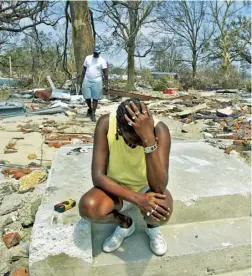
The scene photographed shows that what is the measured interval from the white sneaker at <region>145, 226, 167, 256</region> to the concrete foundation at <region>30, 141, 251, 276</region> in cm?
4

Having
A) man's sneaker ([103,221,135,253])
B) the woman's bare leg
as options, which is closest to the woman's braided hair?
the woman's bare leg

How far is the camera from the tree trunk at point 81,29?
9934 mm

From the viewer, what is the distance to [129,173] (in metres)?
2.10

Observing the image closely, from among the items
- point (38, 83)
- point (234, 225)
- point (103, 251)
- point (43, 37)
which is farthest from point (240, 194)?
point (43, 37)

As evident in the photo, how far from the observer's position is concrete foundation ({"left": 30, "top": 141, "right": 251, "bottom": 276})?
75.9 inches

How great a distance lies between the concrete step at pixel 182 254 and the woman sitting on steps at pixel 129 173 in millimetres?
63

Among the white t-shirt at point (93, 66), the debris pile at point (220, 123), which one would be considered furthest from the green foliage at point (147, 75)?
the white t-shirt at point (93, 66)

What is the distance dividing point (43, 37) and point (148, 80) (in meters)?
6.63

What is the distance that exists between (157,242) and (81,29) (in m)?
8.95

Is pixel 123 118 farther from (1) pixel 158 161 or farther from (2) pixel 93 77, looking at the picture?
(2) pixel 93 77

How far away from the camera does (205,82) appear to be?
68.7 feet

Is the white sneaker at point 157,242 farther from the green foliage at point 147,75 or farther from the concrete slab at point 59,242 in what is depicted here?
the green foliage at point 147,75

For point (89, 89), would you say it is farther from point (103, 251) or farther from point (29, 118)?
point (103, 251)

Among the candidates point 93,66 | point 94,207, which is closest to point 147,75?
point 93,66
